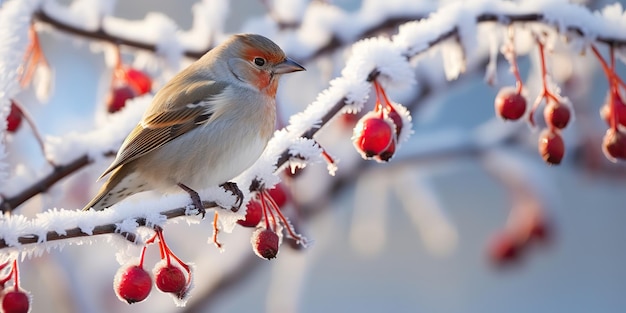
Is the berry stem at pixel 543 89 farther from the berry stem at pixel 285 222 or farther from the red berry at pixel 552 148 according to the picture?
the berry stem at pixel 285 222

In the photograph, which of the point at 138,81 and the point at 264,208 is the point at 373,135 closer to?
the point at 264,208

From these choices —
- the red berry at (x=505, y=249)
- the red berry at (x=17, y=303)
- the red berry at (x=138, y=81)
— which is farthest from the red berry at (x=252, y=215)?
the red berry at (x=505, y=249)

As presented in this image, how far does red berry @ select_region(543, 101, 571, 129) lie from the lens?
1.89 meters

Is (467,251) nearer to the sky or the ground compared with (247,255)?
nearer to the ground

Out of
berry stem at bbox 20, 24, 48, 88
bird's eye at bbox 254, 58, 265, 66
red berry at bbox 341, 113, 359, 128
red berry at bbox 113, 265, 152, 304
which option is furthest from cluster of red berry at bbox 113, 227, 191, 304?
red berry at bbox 341, 113, 359, 128

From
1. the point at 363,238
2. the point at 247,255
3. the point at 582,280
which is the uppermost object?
the point at 247,255

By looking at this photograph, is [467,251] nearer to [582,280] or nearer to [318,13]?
[582,280]

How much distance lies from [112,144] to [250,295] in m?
5.85

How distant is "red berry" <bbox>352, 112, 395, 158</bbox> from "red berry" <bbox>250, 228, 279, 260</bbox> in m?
0.23

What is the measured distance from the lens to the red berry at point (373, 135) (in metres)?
1.62

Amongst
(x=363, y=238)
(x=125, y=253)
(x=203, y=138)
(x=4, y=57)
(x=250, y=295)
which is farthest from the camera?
(x=250, y=295)

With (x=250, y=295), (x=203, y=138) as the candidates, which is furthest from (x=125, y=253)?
(x=250, y=295)

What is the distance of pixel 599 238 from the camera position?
8188mm

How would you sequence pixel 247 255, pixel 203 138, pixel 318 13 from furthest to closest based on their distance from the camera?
pixel 247 255 → pixel 318 13 → pixel 203 138
